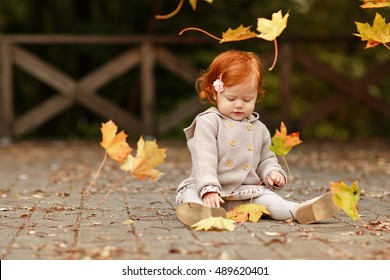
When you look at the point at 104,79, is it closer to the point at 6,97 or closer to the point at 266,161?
the point at 6,97

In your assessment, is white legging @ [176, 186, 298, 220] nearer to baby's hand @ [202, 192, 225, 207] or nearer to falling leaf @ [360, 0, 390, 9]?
baby's hand @ [202, 192, 225, 207]

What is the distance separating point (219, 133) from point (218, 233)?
710 mm

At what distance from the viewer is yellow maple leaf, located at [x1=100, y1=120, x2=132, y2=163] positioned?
14.5 ft

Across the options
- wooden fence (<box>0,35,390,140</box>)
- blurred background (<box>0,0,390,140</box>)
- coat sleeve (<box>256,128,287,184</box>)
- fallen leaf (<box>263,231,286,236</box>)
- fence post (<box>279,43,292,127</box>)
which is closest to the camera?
fallen leaf (<box>263,231,286,236</box>)

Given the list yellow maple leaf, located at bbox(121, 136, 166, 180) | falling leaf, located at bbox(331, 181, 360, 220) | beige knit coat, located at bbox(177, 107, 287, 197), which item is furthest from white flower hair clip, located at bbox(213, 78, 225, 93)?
falling leaf, located at bbox(331, 181, 360, 220)

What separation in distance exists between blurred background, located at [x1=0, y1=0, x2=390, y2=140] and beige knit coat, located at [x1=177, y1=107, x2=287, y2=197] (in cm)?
630

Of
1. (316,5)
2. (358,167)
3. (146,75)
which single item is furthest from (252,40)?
(316,5)

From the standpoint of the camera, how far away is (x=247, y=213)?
Result: 4.28 metres

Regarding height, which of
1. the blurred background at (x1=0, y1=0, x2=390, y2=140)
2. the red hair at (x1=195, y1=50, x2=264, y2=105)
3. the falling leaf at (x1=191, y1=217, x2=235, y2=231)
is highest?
the blurred background at (x1=0, y1=0, x2=390, y2=140)

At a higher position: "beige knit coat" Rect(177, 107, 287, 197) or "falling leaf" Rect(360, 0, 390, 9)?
"falling leaf" Rect(360, 0, 390, 9)

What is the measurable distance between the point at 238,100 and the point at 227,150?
0.27m

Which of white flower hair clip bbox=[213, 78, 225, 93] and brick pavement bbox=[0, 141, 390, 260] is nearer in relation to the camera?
brick pavement bbox=[0, 141, 390, 260]

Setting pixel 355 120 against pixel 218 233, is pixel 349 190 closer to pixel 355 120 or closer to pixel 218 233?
pixel 218 233

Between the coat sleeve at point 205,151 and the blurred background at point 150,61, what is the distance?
639cm
